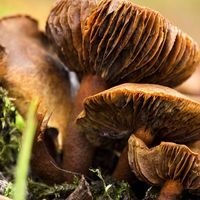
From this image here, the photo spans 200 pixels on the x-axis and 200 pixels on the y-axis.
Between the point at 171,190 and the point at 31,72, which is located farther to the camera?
the point at 31,72

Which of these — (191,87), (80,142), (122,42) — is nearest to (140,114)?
(122,42)

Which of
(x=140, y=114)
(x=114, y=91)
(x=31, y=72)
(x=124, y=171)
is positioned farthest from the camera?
(x=31, y=72)

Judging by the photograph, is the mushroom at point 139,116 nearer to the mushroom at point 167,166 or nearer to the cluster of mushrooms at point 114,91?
→ the cluster of mushrooms at point 114,91

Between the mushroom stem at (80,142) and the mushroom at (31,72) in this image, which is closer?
the mushroom stem at (80,142)

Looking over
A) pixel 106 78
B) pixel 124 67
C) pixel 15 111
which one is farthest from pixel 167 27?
pixel 15 111

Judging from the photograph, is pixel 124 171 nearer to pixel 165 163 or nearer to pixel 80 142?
pixel 80 142

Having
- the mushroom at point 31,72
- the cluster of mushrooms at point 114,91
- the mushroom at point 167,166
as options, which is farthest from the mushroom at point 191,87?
the mushroom at point 167,166

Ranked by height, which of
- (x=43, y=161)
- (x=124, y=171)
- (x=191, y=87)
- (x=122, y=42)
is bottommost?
(x=43, y=161)

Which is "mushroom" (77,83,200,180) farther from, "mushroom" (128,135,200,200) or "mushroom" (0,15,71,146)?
"mushroom" (0,15,71,146)
